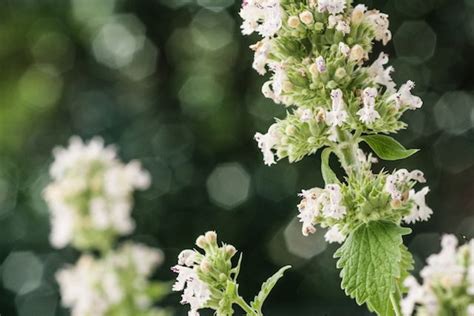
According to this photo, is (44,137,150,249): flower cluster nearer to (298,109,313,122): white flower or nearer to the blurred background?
(298,109,313,122): white flower

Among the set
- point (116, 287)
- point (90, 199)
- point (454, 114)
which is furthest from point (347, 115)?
point (454, 114)

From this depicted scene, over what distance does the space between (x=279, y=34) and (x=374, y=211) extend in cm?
19

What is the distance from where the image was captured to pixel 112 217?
172 centimetres

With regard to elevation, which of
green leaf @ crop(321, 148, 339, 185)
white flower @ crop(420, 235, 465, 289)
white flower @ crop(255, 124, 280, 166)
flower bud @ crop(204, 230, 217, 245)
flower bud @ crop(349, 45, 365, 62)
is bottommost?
flower bud @ crop(204, 230, 217, 245)

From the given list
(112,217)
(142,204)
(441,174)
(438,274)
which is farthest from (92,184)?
(441,174)

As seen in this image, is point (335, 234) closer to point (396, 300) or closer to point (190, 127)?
point (396, 300)

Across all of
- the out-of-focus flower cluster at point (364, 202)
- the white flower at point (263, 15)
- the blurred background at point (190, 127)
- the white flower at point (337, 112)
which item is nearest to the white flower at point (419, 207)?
the out-of-focus flower cluster at point (364, 202)

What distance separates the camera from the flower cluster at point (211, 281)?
88 centimetres

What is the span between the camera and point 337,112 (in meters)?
0.90

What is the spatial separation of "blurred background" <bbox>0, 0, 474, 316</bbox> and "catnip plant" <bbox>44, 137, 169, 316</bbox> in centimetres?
241

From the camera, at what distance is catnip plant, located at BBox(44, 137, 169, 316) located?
5.41 feet

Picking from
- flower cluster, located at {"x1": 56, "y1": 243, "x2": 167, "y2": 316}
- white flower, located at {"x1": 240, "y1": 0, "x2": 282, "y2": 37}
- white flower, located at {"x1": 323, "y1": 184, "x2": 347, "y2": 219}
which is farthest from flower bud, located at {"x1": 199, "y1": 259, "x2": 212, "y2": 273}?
flower cluster, located at {"x1": 56, "y1": 243, "x2": 167, "y2": 316}

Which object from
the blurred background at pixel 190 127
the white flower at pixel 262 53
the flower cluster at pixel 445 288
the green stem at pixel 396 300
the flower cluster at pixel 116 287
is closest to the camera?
the flower cluster at pixel 445 288

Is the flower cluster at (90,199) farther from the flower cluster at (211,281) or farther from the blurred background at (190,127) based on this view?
the blurred background at (190,127)
